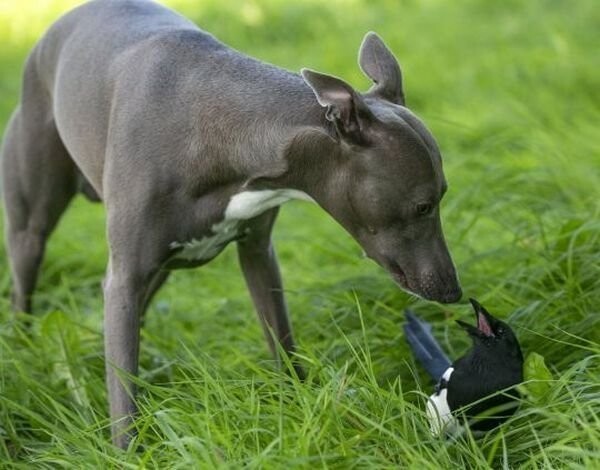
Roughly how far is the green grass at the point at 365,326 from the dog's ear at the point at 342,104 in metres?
0.55

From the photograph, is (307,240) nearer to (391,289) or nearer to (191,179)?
(391,289)

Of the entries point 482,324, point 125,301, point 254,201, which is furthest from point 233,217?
point 482,324

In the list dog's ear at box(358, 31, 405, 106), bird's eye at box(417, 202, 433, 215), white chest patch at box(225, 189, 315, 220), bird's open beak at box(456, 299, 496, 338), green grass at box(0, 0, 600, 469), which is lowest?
green grass at box(0, 0, 600, 469)

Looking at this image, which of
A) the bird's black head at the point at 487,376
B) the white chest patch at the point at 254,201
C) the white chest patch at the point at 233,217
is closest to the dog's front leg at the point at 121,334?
the white chest patch at the point at 233,217

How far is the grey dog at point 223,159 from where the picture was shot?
10.00 ft

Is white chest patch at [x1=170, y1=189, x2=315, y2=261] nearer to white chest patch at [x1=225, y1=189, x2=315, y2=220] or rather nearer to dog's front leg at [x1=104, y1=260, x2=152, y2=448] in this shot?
white chest patch at [x1=225, y1=189, x2=315, y2=220]

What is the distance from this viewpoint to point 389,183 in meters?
3.03

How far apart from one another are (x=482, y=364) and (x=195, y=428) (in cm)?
74

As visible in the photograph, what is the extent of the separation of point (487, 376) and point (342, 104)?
772 mm

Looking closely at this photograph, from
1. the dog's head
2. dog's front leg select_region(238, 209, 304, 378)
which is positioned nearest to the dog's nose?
the dog's head

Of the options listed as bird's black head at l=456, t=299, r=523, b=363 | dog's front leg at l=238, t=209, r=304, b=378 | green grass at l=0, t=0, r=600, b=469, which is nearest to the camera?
green grass at l=0, t=0, r=600, b=469

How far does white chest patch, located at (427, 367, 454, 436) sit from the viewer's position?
9.79ft

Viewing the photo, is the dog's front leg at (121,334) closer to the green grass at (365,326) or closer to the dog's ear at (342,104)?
the green grass at (365,326)

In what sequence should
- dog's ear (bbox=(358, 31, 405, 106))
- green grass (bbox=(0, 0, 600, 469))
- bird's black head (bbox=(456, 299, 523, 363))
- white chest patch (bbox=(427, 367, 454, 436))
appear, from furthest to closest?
dog's ear (bbox=(358, 31, 405, 106)) → bird's black head (bbox=(456, 299, 523, 363)) → white chest patch (bbox=(427, 367, 454, 436)) → green grass (bbox=(0, 0, 600, 469))
